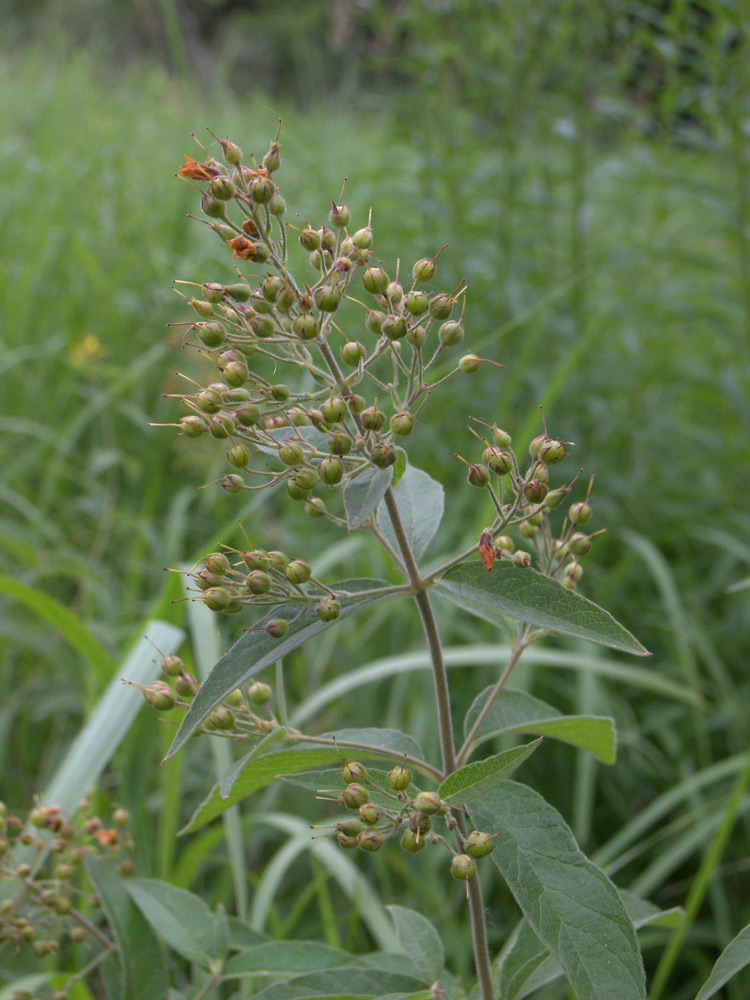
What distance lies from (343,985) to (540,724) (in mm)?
370

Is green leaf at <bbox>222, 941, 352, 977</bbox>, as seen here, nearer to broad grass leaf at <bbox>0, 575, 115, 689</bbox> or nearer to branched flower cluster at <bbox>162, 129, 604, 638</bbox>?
branched flower cluster at <bbox>162, 129, 604, 638</bbox>

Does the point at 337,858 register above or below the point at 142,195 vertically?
below

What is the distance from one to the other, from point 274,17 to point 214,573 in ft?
78.6

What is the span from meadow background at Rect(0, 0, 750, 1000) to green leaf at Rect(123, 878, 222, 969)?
54 centimetres

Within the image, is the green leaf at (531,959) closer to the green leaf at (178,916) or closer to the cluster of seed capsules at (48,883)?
the green leaf at (178,916)

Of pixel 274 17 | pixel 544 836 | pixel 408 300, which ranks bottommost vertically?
pixel 544 836

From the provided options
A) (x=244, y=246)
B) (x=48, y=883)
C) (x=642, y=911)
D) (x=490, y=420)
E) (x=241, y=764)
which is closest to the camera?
(x=241, y=764)

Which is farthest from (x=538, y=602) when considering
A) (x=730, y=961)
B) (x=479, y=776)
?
(x=730, y=961)

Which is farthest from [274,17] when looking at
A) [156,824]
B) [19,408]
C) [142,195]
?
[156,824]

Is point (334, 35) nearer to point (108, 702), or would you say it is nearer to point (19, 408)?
point (19, 408)

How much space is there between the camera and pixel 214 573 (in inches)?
37.5

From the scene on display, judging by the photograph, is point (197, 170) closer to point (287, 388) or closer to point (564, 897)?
point (287, 388)

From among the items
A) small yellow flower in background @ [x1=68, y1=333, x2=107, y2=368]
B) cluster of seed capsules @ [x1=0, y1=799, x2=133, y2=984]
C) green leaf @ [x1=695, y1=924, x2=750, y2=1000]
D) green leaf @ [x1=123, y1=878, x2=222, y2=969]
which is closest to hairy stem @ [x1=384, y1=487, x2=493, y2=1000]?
green leaf @ [x1=695, y1=924, x2=750, y2=1000]

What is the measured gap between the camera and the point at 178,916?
3.75ft
